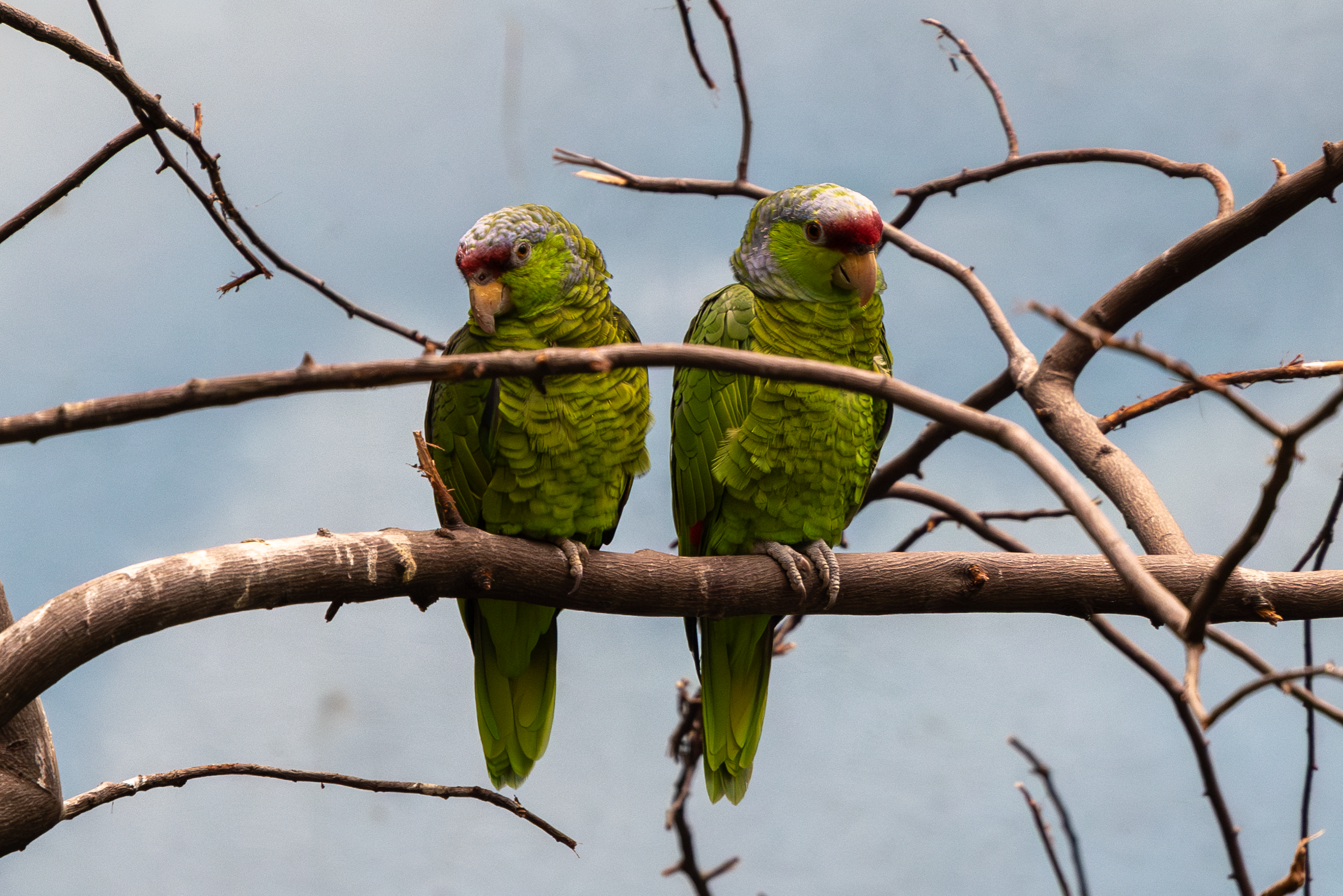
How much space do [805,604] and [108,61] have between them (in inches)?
64.6

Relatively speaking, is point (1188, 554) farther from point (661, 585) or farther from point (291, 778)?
point (291, 778)

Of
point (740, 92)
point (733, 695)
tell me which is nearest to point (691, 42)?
point (740, 92)

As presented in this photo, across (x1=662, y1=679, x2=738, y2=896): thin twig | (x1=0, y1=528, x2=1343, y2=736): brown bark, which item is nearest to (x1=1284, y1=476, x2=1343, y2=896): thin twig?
(x1=0, y1=528, x2=1343, y2=736): brown bark

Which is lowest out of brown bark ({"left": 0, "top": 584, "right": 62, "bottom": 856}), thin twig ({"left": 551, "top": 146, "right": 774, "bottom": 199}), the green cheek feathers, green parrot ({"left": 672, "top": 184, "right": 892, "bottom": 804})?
brown bark ({"left": 0, "top": 584, "right": 62, "bottom": 856})

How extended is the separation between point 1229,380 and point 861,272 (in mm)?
940

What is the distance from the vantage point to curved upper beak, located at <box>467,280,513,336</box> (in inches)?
77.5

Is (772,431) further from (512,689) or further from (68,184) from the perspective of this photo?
(68,184)

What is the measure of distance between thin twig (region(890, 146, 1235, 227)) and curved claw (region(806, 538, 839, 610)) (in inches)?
45.8

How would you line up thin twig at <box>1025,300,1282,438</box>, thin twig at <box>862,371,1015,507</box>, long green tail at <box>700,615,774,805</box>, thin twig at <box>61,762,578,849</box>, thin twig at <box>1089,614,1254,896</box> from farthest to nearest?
thin twig at <box>862,371,1015,507</box> → long green tail at <box>700,615,774,805</box> → thin twig at <box>61,762,578,849</box> → thin twig at <box>1089,614,1254,896</box> → thin twig at <box>1025,300,1282,438</box>

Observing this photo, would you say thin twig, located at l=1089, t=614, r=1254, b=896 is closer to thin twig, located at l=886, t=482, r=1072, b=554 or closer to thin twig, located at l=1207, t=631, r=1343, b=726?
thin twig, located at l=1207, t=631, r=1343, b=726

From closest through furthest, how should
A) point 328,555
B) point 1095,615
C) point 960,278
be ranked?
1. point 328,555
2. point 1095,615
3. point 960,278

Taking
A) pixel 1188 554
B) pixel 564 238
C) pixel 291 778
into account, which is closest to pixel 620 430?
pixel 564 238

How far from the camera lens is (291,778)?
177 centimetres

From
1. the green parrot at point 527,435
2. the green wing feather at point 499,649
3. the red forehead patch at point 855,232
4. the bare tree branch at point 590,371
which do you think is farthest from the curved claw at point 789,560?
the bare tree branch at point 590,371
